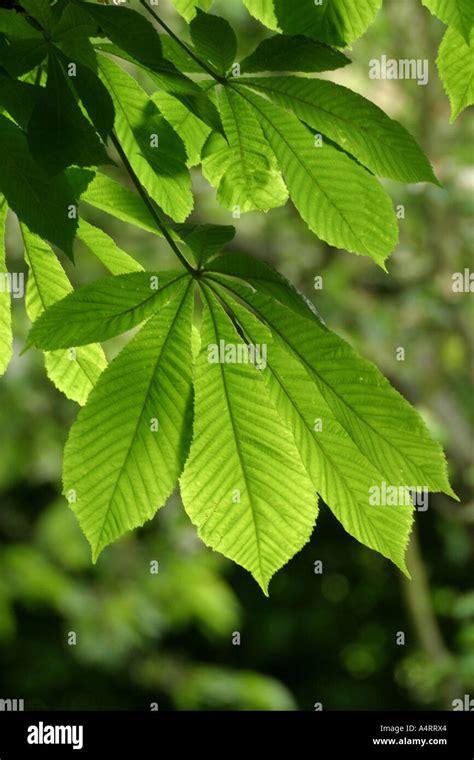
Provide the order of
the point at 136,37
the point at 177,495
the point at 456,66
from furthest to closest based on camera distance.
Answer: the point at 177,495
the point at 456,66
the point at 136,37

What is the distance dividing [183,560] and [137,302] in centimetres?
291

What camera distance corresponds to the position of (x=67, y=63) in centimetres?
49

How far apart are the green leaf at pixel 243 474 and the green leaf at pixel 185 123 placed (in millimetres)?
178

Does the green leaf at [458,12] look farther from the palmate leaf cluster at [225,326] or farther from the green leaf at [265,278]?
the green leaf at [265,278]

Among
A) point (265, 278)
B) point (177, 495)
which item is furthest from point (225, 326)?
point (177, 495)

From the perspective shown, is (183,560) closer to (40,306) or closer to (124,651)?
(124,651)

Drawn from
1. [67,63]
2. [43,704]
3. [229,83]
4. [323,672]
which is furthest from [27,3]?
[323,672]

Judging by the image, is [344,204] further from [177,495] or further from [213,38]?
[177,495]

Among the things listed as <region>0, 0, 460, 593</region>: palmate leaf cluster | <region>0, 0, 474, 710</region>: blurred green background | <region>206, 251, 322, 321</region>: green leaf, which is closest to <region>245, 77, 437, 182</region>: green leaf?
<region>0, 0, 460, 593</region>: palmate leaf cluster

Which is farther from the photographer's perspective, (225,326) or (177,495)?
(177,495)

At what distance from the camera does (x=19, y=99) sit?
0.49 meters

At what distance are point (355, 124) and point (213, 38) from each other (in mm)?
93

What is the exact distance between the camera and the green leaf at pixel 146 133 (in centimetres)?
59

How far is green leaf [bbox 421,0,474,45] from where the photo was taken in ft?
1.69
